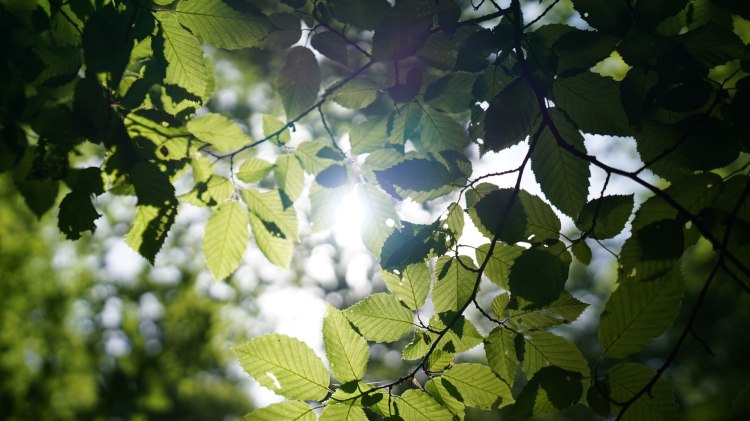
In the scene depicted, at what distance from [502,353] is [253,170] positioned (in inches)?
34.8

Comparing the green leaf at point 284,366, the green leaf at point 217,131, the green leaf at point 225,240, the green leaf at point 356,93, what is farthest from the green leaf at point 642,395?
the green leaf at point 217,131

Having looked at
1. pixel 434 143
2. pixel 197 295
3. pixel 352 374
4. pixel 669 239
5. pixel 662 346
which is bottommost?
pixel 352 374

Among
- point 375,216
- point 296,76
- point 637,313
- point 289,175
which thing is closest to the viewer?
point 637,313

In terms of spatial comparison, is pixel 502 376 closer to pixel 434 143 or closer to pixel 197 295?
pixel 434 143

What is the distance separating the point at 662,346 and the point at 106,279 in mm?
13379

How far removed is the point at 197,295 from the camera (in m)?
10.7

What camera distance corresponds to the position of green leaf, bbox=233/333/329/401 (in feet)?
2.75

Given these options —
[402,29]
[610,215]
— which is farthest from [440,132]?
[610,215]

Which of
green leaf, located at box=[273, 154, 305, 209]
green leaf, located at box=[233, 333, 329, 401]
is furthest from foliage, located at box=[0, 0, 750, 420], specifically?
green leaf, located at box=[273, 154, 305, 209]

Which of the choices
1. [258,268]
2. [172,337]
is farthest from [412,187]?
[172,337]

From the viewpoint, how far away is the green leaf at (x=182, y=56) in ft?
3.17

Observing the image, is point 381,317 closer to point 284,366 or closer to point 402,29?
point 284,366

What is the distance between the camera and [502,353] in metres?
0.90

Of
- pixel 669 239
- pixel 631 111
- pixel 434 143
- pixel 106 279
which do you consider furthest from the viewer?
pixel 106 279
